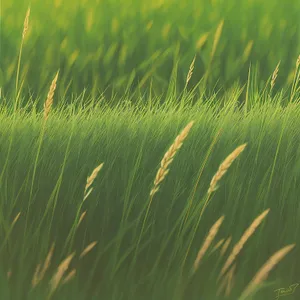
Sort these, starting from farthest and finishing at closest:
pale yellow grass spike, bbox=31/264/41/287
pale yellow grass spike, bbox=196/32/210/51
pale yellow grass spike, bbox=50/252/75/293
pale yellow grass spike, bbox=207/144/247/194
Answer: pale yellow grass spike, bbox=196/32/210/51 → pale yellow grass spike, bbox=31/264/41/287 → pale yellow grass spike, bbox=50/252/75/293 → pale yellow grass spike, bbox=207/144/247/194

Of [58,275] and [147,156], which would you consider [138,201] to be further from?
[58,275]

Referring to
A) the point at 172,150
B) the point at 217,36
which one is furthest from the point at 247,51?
the point at 172,150

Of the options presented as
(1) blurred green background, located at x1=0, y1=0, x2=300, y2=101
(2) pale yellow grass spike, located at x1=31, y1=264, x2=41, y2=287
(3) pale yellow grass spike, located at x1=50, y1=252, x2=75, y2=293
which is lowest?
(2) pale yellow grass spike, located at x1=31, y1=264, x2=41, y2=287

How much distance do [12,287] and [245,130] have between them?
843mm

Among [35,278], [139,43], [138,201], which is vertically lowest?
[35,278]

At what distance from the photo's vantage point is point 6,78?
2201mm

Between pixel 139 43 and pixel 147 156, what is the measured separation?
0.72 meters

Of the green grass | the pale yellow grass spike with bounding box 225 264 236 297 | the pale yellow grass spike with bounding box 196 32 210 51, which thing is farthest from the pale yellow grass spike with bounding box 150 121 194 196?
the pale yellow grass spike with bounding box 196 32 210 51

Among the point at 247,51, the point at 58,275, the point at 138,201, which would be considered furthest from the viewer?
the point at 247,51

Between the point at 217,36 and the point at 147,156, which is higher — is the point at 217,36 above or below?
above

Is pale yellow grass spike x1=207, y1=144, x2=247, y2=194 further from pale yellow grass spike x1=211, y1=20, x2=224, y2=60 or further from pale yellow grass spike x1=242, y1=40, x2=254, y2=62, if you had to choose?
pale yellow grass spike x1=242, y1=40, x2=254, y2=62

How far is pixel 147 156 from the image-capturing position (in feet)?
5.67

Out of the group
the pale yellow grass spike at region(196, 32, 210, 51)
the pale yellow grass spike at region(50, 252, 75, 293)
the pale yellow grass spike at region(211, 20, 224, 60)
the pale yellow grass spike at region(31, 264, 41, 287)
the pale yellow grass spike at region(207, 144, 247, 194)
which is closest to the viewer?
the pale yellow grass spike at region(207, 144, 247, 194)

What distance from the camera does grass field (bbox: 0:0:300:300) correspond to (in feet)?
5.11
